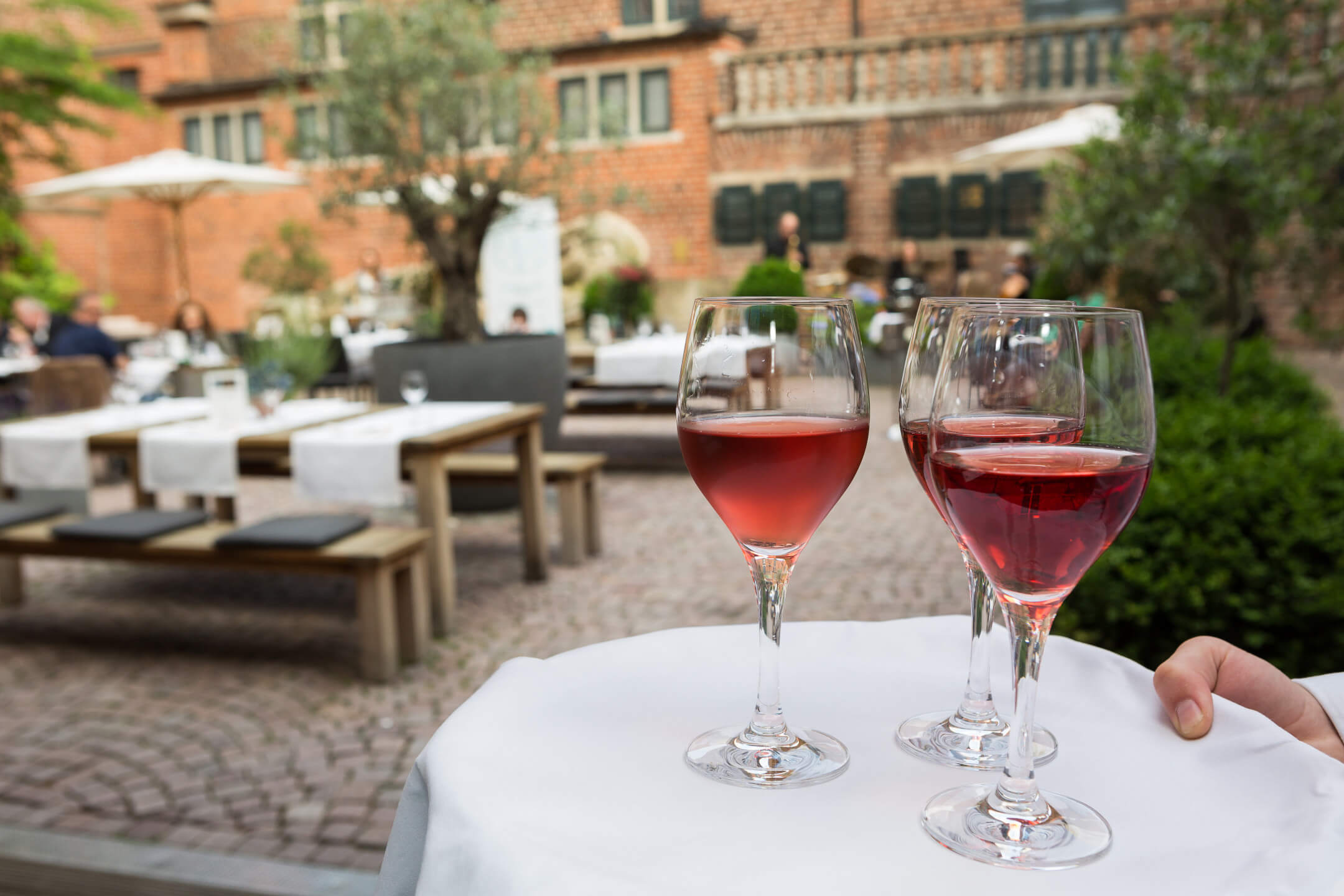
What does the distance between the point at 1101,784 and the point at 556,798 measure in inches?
14.9

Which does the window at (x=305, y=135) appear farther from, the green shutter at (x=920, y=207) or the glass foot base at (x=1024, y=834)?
the green shutter at (x=920, y=207)

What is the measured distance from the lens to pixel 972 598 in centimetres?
87

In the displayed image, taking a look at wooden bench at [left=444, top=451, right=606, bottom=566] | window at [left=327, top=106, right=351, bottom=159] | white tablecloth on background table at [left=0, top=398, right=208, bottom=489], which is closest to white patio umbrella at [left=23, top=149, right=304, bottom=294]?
window at [left=327, top=106, right=351, bottom=159]

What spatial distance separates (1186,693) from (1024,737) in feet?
0.74

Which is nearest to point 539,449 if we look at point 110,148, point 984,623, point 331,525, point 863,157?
point 331,525

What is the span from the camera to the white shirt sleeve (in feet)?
3.15

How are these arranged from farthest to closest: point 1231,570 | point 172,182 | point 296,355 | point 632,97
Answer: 1. point 632,97
2. point 172,182
3. point 296,355
4. point 1231,570

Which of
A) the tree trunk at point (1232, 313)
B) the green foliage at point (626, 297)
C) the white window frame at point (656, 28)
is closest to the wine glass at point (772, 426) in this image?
the tree trunk at point (1232, 313)

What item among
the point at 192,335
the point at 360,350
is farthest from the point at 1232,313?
the point at 192,335

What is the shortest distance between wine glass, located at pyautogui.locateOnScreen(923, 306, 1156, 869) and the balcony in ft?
54.0

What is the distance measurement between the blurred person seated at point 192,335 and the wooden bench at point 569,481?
4.83 metres

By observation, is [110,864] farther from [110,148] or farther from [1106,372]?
[110,148]

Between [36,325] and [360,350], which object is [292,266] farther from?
[360,350]

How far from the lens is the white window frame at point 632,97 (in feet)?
58.3
